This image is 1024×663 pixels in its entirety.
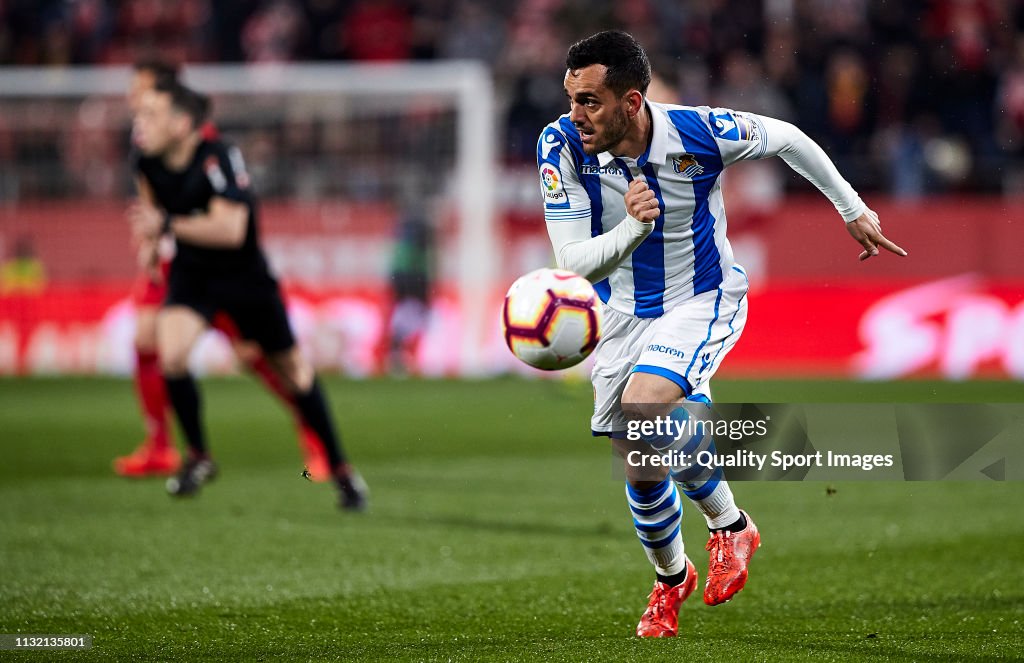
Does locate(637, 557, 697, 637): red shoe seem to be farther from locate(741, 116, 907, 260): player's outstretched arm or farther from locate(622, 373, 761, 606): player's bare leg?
locate(741, 116, 907, 260): player's outstretched arm

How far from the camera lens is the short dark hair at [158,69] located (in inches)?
341

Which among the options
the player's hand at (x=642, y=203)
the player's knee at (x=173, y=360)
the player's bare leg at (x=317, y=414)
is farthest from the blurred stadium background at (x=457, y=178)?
the player's hand at (x=642, y=203)

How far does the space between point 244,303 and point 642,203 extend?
4.18m

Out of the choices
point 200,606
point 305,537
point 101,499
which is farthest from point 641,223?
point 101,499

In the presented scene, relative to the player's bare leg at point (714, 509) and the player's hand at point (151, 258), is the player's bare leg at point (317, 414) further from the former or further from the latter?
the player's bare leg at point (714, 509)

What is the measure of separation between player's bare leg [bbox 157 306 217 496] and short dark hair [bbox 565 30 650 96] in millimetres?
4068

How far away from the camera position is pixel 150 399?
31.0 ft

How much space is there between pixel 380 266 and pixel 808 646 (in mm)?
13123

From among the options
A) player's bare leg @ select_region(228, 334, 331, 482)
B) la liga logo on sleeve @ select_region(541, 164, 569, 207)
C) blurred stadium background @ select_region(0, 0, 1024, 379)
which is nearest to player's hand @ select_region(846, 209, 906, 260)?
la liga logo on sleeve @ select_region(541, 164, 569, 207)

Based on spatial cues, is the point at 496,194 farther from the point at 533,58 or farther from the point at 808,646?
the point at 808,646

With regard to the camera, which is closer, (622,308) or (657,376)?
(657,376)

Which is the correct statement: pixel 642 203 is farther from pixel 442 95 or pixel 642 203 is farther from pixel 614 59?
pixel 442 95

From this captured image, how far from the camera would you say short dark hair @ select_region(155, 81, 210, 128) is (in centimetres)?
848

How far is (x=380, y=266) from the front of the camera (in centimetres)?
1747
